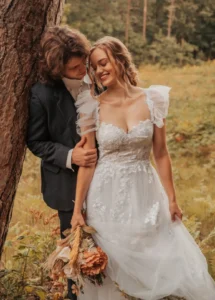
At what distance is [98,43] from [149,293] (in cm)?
145

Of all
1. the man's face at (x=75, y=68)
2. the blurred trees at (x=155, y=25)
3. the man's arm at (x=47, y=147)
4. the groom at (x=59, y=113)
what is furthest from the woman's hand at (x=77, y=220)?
the blurred trees at (x=155, y=25)

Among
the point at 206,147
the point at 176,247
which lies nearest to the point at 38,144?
the point at 176,247

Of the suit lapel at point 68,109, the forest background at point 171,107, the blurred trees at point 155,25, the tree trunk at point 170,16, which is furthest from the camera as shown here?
the tree trunk at point 170,16

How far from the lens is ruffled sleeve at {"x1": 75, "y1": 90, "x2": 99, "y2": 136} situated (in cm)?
303

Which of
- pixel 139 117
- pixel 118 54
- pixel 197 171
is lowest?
pixel 197 171

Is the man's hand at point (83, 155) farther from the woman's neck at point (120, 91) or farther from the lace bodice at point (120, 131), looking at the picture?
the woman's neck at point (120, 91)

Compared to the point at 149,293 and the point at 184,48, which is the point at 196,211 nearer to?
the point at 149,293

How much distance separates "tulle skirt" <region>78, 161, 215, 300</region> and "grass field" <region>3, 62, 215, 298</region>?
1.88ft

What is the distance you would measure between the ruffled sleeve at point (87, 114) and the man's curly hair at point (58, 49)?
0.19 meters

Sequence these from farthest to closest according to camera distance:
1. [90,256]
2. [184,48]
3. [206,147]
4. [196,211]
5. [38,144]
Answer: [184,48]
[206,147]
[196,211]
[38,144]
[90,256]

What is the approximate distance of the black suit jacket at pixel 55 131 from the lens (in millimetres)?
3096

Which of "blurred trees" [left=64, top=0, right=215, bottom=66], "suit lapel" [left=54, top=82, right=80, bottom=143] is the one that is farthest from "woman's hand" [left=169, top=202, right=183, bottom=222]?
"blurred trees" [left=64, top=0, right=215, bottom=66]

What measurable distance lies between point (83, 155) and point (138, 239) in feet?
1.92

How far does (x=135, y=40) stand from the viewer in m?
9.30
